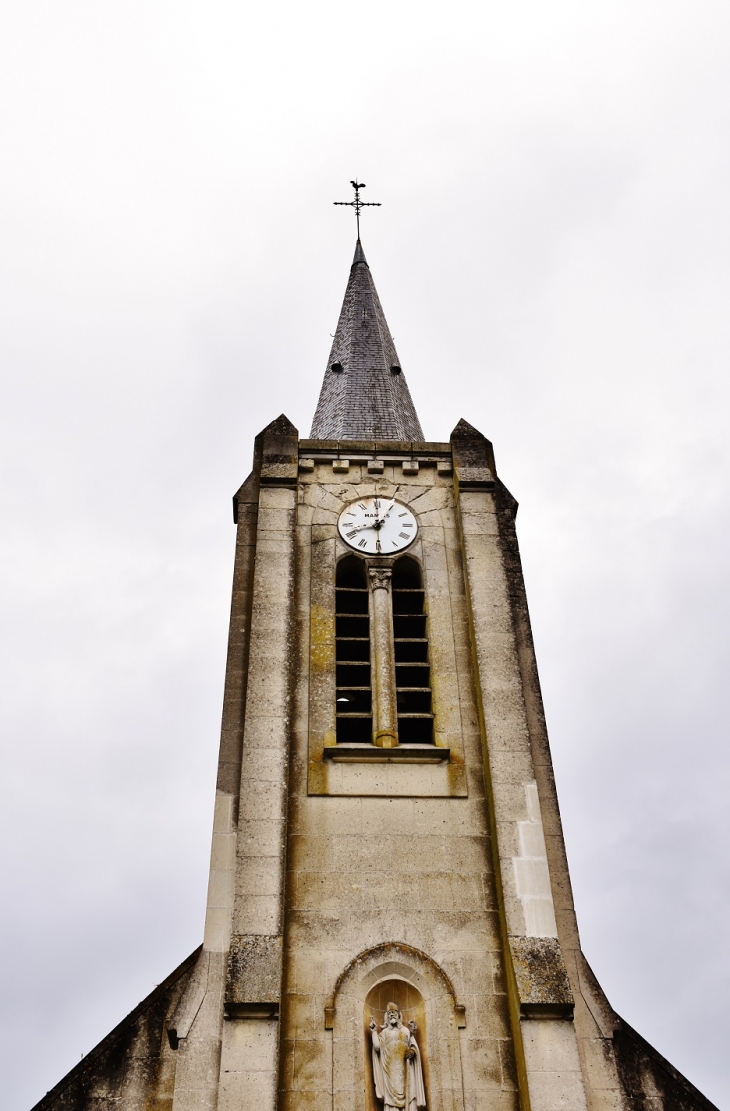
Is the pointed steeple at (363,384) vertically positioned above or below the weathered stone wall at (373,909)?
above

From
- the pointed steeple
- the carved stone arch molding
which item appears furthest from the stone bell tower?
the pointed steeple

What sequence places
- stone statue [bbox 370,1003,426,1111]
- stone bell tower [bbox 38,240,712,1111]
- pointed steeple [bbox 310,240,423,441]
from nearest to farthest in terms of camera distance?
1. stone statue [bbox 370,1003,426,1111]
2. stone bell tower [bbox 38,240,712,1111]
3. pointed steeple [bbox 310,240,423,441]

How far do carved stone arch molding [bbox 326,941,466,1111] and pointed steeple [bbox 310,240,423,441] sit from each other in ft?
32.6

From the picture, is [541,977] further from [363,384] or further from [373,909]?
[363,384]

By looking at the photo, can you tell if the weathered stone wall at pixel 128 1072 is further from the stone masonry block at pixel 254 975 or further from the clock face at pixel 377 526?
the clock face at pixel 377 526

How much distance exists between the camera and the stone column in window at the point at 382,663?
567 inches

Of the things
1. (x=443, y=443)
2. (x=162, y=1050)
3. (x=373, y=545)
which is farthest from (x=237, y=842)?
(x=443, y=443)

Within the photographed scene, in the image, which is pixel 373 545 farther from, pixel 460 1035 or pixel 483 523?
pixel 460 1035

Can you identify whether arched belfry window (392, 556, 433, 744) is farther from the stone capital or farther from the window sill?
the window sill

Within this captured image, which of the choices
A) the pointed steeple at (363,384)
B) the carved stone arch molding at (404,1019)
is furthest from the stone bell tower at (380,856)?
the pointed steeple at (363,384)

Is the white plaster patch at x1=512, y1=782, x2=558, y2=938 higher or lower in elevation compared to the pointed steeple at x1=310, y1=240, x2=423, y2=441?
lower

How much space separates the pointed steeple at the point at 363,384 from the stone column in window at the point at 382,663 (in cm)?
439

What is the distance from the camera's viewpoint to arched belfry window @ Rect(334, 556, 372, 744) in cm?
1502

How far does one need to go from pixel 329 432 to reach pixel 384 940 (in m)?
10.7
